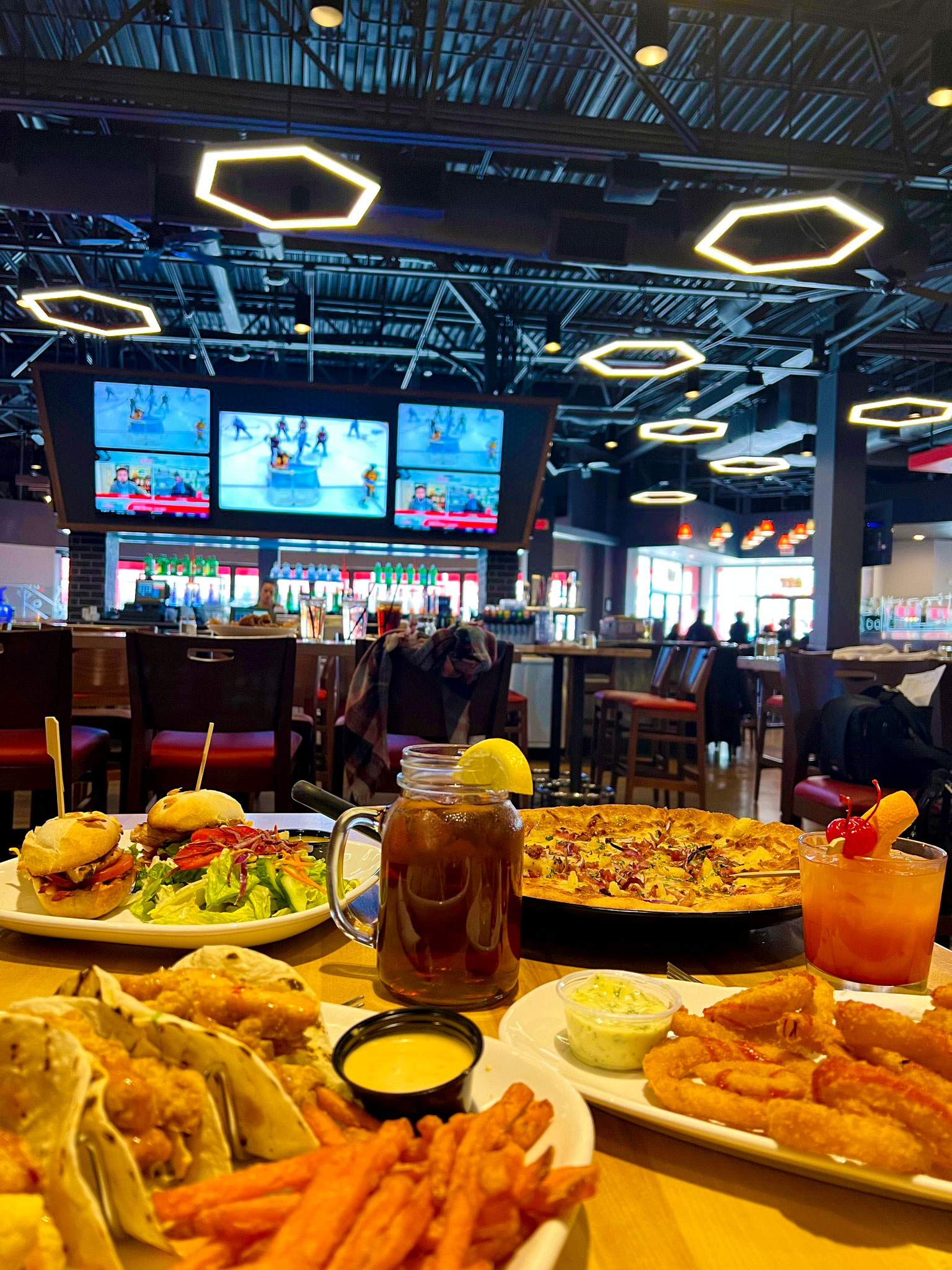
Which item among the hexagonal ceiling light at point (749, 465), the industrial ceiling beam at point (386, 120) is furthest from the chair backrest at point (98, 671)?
the hexagonal ceiling light at point (749, 465)

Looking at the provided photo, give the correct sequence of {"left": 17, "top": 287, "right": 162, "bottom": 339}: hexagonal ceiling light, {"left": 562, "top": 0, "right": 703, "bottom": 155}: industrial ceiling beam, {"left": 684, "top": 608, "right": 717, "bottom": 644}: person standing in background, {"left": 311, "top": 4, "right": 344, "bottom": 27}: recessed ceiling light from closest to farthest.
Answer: {"left": 311, "top": 4, "right": 344, "bottom": 27}: recessed ceiling light
{"left": 562, "top": 0, "right": 703, "bottom": 155}: industrial ceiling beam
{"left": 17, "top": 287, "right": 162, "bottom": 339}: hexagonal ceiling light
{"left": 684, "top": 608, "right": 717, "bottom": 644}: person standing in background

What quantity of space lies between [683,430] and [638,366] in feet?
11.3

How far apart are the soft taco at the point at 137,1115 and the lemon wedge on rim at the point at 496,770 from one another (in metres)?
0.40

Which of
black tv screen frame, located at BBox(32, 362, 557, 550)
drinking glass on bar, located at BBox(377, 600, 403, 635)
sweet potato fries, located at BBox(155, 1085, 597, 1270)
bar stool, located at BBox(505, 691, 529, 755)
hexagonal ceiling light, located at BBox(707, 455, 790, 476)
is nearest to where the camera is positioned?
sweet potato fries, located at BBox(155, 1085, 597, 1270)

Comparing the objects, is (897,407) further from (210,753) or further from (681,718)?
(210,753)

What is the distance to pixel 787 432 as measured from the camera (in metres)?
12.1

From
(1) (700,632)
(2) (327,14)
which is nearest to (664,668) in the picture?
(2) (327,14)

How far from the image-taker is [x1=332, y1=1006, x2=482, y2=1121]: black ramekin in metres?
0.52

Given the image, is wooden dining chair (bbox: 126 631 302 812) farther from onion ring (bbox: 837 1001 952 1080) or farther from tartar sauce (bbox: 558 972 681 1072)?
onion ring (bbox: 837 1001 952 1080)

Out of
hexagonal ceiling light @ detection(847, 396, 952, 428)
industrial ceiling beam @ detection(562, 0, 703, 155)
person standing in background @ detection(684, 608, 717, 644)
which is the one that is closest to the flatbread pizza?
industrial ceiling beam @ detection(562, 0, 703, 155)

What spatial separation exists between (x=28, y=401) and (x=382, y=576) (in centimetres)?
794

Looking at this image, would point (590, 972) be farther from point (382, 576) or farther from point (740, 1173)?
point (382, 576)

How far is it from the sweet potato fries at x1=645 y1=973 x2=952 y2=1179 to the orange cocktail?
0.39 feet

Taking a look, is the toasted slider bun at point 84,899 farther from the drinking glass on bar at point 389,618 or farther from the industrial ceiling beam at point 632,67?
the industrial ceiling beam at point 632,67
